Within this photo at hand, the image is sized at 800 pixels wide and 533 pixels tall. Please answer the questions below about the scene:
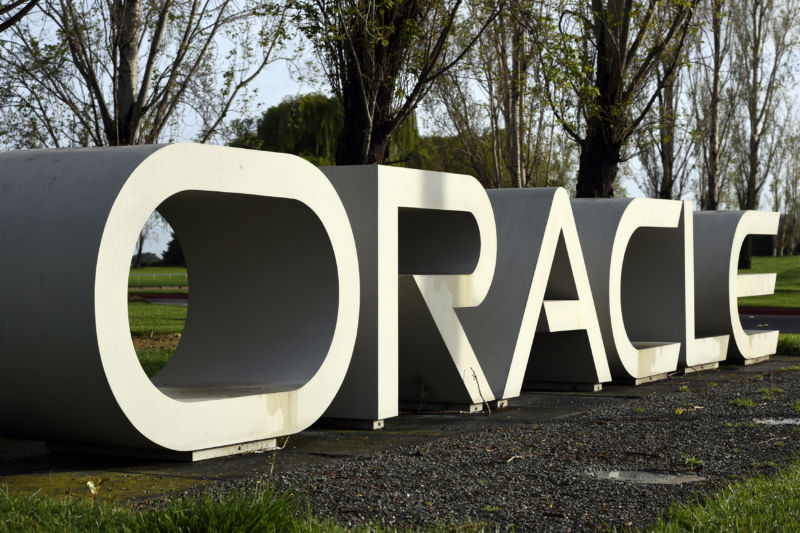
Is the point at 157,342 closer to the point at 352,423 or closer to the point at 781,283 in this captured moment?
the point at 352,423

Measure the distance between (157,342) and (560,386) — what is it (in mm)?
6893

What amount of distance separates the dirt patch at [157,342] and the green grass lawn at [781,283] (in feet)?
59.2

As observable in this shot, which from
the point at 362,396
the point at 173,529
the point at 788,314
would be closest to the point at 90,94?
the point at 362,396

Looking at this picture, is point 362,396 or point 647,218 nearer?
point 362,396

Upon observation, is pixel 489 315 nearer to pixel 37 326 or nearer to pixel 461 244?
pixel 461 244

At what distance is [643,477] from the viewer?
20.5 feet

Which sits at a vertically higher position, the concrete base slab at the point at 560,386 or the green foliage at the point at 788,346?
the green foliage at the point at 788,346

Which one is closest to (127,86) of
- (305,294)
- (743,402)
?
(305,294)

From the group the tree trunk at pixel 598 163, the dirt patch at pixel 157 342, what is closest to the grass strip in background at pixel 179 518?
the dirt patch at pixel 157 342

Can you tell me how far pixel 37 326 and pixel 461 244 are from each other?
4464 mm

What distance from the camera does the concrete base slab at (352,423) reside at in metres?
8.30

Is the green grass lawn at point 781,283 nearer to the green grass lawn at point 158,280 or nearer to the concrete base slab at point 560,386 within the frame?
the concrete base slab at point 560,386

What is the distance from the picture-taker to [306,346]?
802 centimetres

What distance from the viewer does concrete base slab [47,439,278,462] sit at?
6.77 meters
